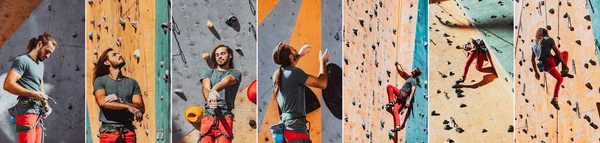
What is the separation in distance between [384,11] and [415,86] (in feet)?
1.71

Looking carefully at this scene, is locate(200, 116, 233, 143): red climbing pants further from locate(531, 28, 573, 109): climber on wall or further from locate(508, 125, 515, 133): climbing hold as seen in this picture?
locate(531, 28, 573, 109): climber on wall

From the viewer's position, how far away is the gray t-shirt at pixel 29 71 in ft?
15.3

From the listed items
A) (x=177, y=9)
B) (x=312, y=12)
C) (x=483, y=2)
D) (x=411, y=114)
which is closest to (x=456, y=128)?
(x=411, y=114)

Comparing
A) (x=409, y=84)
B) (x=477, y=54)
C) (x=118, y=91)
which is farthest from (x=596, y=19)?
(x=118, y=91)

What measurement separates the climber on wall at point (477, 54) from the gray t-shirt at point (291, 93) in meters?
1.09

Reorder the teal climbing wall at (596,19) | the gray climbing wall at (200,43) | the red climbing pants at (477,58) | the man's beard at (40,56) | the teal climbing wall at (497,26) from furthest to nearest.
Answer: the gray climbing wall at (200,43) < the man's beard at (40,56) < the red climbing pants at (477,58) < the teal climbing wall at (497,26) < the teal climbing wall at (596,19)

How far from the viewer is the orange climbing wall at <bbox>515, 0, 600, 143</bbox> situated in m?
3.93

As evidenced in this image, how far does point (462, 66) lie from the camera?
4445 mm

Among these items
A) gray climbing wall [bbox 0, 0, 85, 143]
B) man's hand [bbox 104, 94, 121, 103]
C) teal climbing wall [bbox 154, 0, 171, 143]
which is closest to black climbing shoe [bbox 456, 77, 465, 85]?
teal climbing wall [bbox 154, 0, 171, 143]

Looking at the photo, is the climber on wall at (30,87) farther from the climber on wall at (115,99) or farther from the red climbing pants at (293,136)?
the red climbing pants at (293,136)

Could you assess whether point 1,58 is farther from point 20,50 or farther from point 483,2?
point 483,2

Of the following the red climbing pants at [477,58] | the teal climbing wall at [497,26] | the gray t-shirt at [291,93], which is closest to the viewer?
the teal climbing wall at [497,26]

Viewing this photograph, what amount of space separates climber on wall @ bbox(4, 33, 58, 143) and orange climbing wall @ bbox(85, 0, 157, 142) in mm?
268

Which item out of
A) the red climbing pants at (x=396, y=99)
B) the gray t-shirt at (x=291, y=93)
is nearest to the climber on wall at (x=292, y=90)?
the gray t-shirt at (x=291, y=93)
